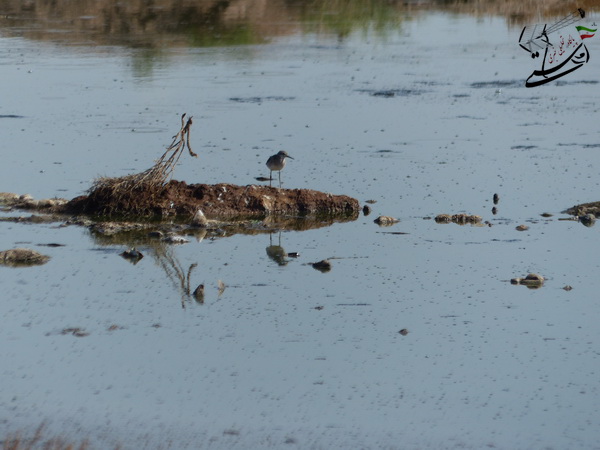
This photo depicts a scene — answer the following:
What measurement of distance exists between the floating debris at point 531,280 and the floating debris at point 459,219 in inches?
75.5

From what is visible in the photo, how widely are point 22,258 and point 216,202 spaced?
2360mm

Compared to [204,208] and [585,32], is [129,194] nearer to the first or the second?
[204,208]

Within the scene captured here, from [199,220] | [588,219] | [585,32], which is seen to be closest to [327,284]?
[199,220]

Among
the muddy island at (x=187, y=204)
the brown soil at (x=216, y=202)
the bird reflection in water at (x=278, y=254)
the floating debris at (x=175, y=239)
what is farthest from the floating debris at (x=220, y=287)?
the brown soil at (x=216, y=202)

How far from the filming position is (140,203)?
12977 mm

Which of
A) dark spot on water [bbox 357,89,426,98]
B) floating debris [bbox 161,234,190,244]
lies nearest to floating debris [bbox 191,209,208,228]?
floating debris [bbox 161,234,190,244]

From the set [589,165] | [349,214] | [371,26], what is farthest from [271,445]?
[371,26]

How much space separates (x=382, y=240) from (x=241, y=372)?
3704mm

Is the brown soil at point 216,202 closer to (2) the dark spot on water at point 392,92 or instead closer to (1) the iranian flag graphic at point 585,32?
(2) the dark spot on water at point 392,92

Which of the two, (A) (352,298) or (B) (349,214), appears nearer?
(A) (352,298)

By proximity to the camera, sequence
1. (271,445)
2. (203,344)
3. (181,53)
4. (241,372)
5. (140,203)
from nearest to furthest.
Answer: (271,445) → (241,372) → (203,344) → (140,203) → (181,53)

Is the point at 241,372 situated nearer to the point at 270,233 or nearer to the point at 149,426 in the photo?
the point at 149,426

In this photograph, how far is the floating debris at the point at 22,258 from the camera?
11.4 meters

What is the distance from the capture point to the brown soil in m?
13.0
